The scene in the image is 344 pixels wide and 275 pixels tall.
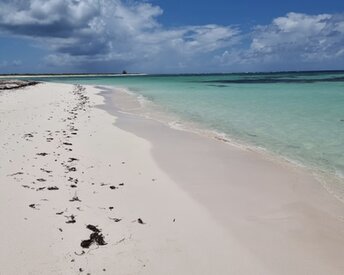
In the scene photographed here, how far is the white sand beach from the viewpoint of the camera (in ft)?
12.6

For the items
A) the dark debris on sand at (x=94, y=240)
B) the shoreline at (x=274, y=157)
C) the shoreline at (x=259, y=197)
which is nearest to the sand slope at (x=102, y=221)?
the dark debris on sand at (x=94, y=240)

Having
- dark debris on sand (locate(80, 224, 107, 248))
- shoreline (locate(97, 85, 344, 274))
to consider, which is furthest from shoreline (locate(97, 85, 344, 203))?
dark debris on sand (locate(80, 224, 107, 248))

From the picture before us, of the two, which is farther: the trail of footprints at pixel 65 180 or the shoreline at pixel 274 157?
the shoreline at pixel 274 157

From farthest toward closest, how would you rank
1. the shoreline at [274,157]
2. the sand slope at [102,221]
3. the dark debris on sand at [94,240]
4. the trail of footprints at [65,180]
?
1. the shoreline at [274,157]
2. the trail of footprints at [65,180]
3. the dark debris on sand at [94,240]
4. the sand slope at [102,221]

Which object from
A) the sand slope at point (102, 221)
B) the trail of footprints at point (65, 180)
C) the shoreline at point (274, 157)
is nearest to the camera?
the sand slope at point (102, 221)

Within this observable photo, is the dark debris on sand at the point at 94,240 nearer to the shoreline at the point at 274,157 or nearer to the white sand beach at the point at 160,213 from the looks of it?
the white sand beach at the point at 160,213

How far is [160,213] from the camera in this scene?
5.16 m

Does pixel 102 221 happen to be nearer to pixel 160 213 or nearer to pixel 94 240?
pixel 94 240

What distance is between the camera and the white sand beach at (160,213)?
152 inches

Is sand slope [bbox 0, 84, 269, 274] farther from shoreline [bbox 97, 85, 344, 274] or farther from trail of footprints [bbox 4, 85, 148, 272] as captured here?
shoreline [bbox 97, 85, 344, 274]

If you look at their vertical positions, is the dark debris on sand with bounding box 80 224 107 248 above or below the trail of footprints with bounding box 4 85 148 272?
above

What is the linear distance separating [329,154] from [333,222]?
15.3 feet

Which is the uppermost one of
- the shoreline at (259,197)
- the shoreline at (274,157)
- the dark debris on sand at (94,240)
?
the dark debris on sand at (94,240)

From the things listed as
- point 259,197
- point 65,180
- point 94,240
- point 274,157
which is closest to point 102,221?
point 94,240
